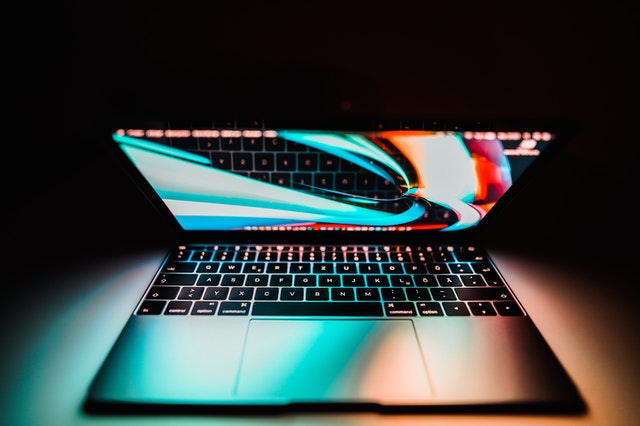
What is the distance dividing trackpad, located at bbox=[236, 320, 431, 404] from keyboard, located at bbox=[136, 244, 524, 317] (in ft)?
0.09

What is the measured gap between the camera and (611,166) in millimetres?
955

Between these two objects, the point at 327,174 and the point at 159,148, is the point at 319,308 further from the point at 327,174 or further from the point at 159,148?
the point at 159,148

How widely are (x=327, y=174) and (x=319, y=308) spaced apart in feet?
0.70

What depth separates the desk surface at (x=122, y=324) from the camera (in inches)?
Answer: 16.8

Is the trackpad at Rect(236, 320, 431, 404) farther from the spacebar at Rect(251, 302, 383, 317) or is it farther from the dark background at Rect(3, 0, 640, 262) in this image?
the dark background at Rect(3, 0, 640, 262)

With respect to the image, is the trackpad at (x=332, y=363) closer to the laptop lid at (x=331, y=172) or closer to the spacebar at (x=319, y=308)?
the spacebar at (x=319, y=308)

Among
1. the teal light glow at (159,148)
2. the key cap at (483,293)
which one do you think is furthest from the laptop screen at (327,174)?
the key cap at (483,293)

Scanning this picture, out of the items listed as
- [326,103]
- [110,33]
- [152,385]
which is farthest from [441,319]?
[110,33]

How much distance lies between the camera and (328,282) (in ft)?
2.03

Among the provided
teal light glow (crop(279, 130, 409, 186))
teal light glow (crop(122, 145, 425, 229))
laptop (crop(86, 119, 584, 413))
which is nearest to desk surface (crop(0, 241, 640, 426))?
laptop (crop(86, 119, 584, 413))

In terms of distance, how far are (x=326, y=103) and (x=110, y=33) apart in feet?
1.55

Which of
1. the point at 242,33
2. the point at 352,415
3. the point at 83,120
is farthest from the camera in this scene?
the point at 83,120

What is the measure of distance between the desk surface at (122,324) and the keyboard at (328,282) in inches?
2.0

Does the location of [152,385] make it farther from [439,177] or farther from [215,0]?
[215,0]
